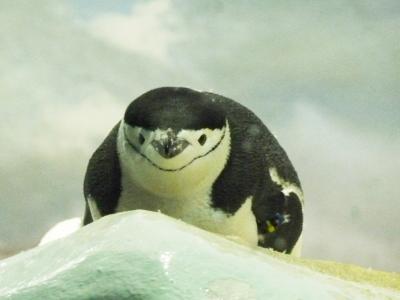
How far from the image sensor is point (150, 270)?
38.3 inches

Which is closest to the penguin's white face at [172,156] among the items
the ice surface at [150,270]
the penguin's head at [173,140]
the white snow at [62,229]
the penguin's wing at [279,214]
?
the penguin's head at [173,140]

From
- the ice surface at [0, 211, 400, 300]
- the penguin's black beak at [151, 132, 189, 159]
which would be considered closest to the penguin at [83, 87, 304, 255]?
the penguin's black beak at [151, 132, 189, 159]

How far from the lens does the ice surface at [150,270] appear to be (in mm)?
970

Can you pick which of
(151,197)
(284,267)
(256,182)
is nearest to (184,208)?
(151,197)

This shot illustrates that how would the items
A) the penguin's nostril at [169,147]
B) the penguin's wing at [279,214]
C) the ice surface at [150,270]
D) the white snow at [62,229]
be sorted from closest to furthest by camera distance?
the ice surface at [150,270] → the penguin's nostril at [169,147] → the penguin's wing at [279,214] → the white snow at [62,229]

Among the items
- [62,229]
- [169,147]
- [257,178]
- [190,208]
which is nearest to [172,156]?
[169,147]

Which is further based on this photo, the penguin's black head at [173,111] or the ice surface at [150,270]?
the penguin's black head at [173,111]

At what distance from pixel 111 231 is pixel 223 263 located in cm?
14

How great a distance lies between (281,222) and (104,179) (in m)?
0.36

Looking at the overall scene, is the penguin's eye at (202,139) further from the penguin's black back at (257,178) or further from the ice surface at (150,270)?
the ice surface at (150,270)

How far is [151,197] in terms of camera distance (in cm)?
151

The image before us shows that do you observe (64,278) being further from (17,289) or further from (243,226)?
(243,226)

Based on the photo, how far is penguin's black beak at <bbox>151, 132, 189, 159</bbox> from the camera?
4.54 feet

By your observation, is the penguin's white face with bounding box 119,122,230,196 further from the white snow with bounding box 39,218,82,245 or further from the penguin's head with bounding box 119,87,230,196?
the white snow with bounding box 39,218,82,245
